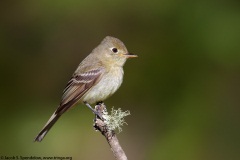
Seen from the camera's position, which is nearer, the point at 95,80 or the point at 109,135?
the point at 109,135

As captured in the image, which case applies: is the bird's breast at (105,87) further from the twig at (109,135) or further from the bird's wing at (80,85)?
the twig at (109,135)

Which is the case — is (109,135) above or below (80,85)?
below

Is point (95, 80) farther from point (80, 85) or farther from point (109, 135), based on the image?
point (109, 135)

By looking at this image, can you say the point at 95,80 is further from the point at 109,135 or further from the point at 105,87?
the point at 109,135

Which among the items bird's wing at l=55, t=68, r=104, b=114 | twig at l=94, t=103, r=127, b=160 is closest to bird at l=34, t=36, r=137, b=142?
bird's wing at l=55, t=68, r=104, b=114

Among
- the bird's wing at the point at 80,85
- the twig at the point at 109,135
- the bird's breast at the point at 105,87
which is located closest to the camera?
the twig at the point at 109,135

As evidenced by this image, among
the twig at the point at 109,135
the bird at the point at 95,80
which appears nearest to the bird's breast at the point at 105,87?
the bird at the point at 95,80

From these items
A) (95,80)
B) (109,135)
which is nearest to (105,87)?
(95,80)
